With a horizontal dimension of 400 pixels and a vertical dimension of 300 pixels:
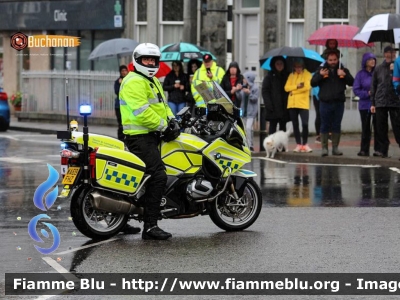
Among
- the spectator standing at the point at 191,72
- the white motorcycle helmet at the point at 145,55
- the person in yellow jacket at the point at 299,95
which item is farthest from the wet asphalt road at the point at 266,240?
the spectator standing at the point at 191,72

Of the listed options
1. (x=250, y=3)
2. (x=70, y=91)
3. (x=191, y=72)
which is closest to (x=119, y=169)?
(x=191, y=72)

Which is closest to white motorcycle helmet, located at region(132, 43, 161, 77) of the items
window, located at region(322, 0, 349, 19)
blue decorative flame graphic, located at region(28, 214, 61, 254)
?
blue decorative flame graphic, located at region(28, 214, 61, 254)

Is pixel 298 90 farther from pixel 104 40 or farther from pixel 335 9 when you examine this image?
pixel 104 40

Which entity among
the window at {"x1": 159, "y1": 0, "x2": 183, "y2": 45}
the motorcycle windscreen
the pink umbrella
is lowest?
the motorcycle windscreen

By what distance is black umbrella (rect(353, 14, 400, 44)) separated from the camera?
778 inches

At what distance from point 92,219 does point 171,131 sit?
3.70ft

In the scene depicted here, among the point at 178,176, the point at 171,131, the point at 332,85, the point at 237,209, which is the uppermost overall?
the point at 332,85

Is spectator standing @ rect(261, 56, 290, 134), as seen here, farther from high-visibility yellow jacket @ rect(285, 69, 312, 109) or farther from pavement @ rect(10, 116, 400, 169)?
pavement @ rect(10, 116, 400, 169)

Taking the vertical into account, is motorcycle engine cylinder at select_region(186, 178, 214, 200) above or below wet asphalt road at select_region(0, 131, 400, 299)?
above

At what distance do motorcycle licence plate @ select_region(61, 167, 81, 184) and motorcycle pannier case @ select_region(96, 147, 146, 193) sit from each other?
0.64 feet

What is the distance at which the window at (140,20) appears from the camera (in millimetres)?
33281

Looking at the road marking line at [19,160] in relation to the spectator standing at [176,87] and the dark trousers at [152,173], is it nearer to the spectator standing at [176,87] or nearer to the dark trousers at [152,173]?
the spectator standing at [176,87]

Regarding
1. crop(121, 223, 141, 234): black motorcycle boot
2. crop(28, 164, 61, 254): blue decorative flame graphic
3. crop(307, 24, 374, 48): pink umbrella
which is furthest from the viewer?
crop(307, 24, 374, 48): pink umbrella

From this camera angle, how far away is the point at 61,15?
35812mm
